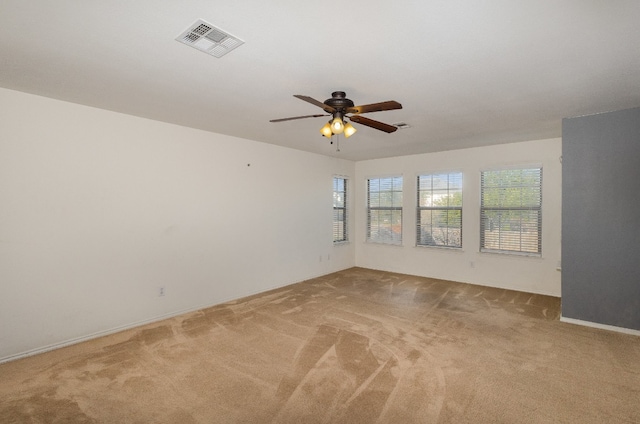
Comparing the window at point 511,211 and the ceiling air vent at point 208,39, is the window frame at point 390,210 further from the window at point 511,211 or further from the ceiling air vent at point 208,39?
the ceiling air vent at point 208,39

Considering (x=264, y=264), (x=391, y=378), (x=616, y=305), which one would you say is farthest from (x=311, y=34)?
(x=616, y=305)

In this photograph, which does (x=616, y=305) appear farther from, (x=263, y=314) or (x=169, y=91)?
(x=169, y=91)

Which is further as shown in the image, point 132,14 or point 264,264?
point 264,264

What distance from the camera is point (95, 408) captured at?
2158 mm

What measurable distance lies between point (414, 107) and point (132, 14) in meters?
2.76

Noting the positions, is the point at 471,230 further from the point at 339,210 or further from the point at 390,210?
the point at 339,210

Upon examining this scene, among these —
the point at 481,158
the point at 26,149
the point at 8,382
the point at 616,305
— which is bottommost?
the point at 8,382

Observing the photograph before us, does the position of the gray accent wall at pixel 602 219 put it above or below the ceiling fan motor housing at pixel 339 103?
below

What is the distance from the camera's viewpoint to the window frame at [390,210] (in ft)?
22.1

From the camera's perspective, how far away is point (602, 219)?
357 centimetres

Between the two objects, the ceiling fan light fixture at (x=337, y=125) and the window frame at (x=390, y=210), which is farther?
the window frame at (x=390, y=210)

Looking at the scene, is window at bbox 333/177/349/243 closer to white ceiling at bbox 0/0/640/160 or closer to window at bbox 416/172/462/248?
window at bbox 416/172/462/248

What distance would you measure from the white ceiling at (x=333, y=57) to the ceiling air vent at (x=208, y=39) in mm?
54

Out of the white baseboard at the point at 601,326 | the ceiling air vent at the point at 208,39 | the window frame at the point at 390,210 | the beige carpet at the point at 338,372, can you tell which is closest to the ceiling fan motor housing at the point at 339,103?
the ceiling air vent at the point at 208,39
